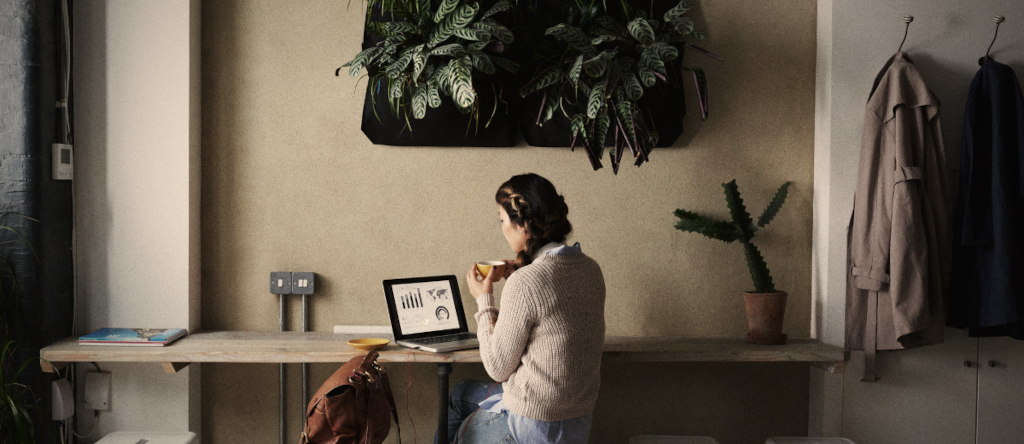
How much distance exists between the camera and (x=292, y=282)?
2586 millimetres

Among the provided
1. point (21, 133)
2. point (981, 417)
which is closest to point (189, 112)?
point (21, 133)

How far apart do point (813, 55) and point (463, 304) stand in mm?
1819

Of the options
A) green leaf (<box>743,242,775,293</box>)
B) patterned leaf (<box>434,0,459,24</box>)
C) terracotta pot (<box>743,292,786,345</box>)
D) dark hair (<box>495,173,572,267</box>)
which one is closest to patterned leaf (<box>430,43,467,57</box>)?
patterned leaf (<box>434,0,459,24</box>)

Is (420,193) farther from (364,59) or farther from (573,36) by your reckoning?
(573,36)

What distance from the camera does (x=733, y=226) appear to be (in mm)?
2408

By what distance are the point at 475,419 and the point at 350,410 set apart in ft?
1.47

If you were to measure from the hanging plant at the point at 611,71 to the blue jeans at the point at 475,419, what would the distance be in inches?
36.5

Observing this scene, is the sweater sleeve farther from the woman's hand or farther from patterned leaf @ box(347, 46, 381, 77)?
patterned leaf @ box(347, 46, 381, 77)

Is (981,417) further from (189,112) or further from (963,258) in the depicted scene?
(189,112)

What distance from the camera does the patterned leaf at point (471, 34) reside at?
2154 millimetres

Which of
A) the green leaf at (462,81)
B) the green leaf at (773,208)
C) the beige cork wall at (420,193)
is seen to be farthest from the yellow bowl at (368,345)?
the green leaf at (773,208)

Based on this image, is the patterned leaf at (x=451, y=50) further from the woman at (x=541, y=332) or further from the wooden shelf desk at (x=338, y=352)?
the wooden shelf desk at (x=338, y=352)

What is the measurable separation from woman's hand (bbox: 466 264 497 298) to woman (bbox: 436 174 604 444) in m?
0.12

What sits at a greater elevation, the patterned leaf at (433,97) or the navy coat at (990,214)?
the patterned leaf at (433,97)
